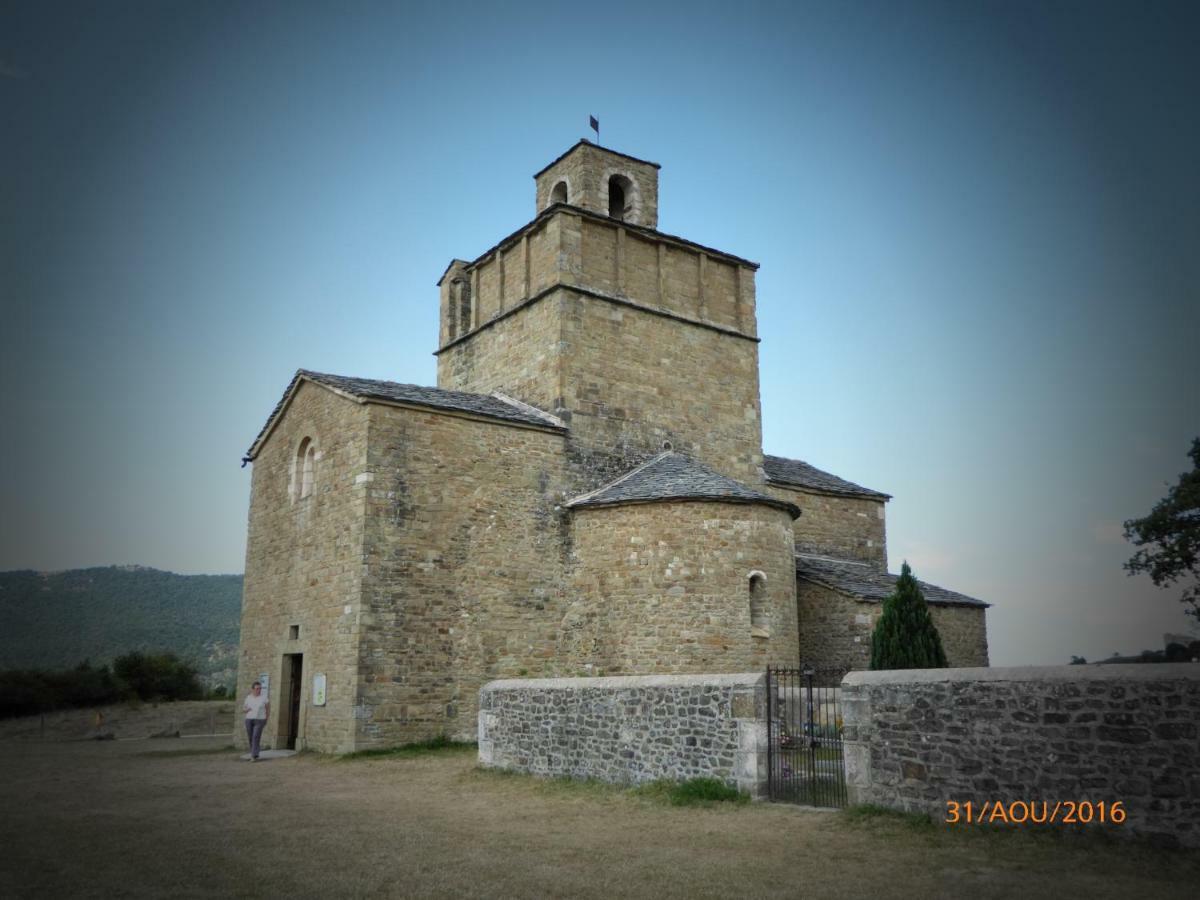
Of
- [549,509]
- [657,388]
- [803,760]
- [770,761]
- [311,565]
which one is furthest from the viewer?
[657,388]

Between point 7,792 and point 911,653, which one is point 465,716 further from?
point 911,653

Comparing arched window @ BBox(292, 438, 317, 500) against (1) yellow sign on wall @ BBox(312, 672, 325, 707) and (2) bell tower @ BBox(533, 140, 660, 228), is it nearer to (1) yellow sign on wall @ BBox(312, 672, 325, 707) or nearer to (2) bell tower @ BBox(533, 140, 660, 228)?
(1) yellow sign on wall @ BBox(312, 672, 325, 707)

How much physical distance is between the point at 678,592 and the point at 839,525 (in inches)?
415

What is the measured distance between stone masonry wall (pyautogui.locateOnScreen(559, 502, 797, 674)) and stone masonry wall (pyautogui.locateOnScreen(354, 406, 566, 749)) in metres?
0.92

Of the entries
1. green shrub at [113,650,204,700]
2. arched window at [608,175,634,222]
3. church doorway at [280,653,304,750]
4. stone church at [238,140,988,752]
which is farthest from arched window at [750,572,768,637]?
green shrub at [113,650,204,700]

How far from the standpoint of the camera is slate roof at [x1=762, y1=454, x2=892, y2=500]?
2536cm

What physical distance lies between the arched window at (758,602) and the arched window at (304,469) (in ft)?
31.0

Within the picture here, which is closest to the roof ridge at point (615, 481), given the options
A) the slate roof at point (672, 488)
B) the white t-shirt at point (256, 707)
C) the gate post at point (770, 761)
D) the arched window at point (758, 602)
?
the slate roof at point (672, 488)

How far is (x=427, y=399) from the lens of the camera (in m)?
18.0

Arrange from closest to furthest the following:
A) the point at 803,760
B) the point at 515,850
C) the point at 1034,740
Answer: the point at 1034,740
the point at 515,850
the point at 803,760

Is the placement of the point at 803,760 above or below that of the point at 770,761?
below

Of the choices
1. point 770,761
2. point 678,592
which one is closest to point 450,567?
point 678,592

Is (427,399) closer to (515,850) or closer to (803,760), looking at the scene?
(803,760)

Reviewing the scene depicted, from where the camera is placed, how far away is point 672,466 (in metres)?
19.9
